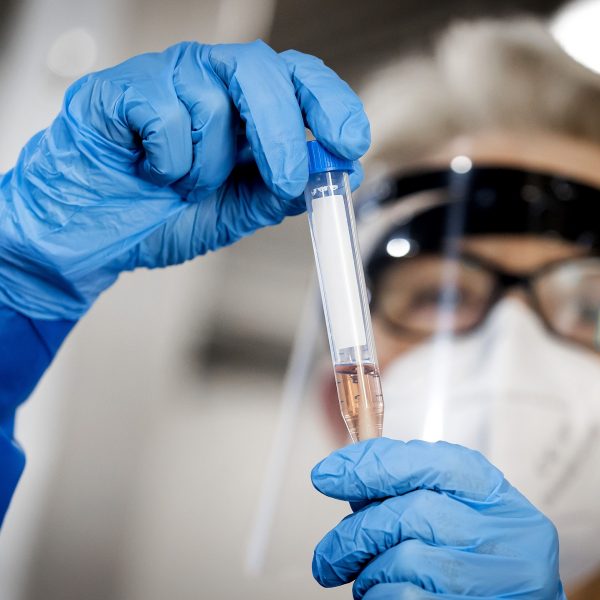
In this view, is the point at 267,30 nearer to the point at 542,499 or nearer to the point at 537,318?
the point at 537,318

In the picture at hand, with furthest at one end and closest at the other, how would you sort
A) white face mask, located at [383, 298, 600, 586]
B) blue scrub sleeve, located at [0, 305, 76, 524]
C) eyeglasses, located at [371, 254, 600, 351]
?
eyeglasses, located at [371, 254, 600, 351], white face mask, located at [383, 298, 600, 586], blue scrub sleeve, located at [0, 305, 76, 524]

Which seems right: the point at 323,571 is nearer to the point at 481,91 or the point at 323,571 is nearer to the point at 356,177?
the point at 356,177

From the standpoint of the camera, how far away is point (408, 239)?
1.55 meters

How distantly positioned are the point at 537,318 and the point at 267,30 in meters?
0.98

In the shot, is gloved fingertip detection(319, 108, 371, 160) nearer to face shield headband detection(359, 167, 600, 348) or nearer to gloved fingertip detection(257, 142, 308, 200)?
gloved fingertip detection(257, 142, 308, 200)

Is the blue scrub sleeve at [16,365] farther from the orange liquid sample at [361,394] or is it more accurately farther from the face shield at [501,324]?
the face shield at [501,324]

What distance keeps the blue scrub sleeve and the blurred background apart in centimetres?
72

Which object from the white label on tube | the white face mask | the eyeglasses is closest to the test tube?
the white label on tube

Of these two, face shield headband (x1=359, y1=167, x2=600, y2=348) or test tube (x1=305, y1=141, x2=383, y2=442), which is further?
face shield headband (x1=359, y1=167, x2=600, y2=348)

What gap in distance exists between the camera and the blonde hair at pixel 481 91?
1.57m

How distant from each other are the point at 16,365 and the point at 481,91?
1154 millimetres

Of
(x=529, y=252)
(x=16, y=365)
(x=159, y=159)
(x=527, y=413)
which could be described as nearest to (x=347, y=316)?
(x=159, y=159)

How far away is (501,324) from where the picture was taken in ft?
4.57

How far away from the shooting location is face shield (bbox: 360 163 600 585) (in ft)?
4.34
